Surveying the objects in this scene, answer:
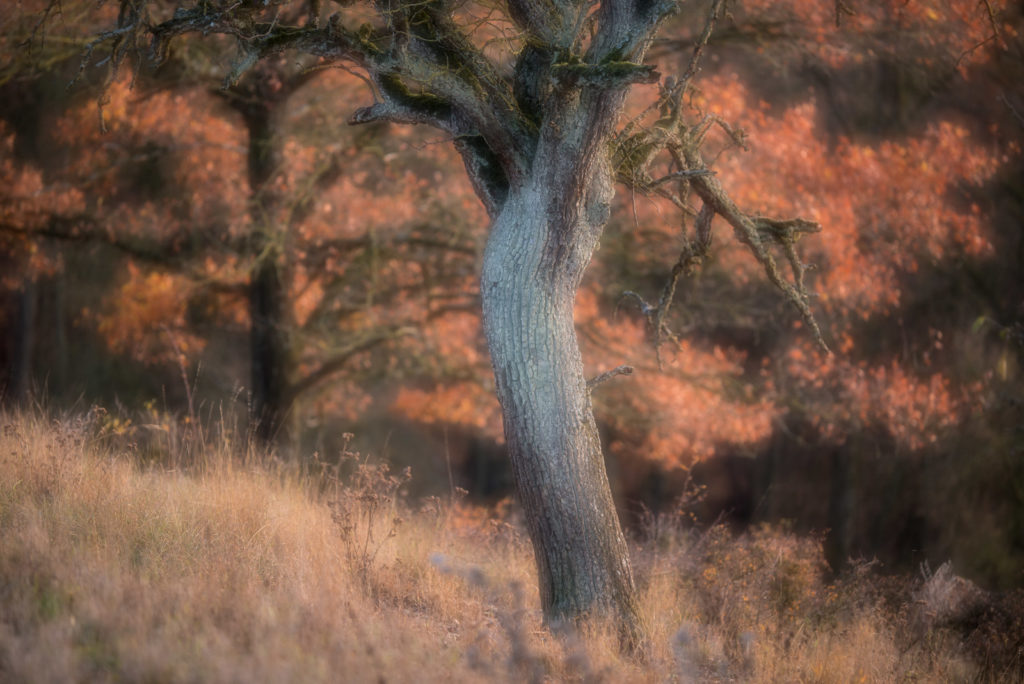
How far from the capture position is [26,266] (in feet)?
45.2

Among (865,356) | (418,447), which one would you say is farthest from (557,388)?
(418,447)

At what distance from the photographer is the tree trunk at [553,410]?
518 centimetres

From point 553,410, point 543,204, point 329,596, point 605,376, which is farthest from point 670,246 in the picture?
point 329,596

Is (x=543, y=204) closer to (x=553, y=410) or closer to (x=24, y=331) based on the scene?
(x=553, y=410)

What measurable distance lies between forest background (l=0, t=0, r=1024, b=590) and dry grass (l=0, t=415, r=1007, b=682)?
15.8 feet

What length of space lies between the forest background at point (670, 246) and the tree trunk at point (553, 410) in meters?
6.30

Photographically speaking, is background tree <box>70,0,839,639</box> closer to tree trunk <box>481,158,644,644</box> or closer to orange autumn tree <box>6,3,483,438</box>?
tree trunk <box>481,158,644,644</box>

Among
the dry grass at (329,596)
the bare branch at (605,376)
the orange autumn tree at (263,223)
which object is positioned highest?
the orange autumn tree at (263,223)

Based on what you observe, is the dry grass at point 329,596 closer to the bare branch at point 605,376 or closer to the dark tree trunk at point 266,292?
the bare branch at point 605,376

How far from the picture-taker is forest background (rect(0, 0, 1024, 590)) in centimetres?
1141

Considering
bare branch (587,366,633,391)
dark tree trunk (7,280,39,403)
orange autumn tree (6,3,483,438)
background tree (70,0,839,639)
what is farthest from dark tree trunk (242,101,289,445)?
dark tree trunk (7,280,39,403)

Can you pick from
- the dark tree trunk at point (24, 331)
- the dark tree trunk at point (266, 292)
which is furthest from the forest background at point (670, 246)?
the dark tree trunk at point (24, 331)

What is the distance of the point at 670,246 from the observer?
39.6ft

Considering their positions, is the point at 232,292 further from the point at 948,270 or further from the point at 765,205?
the point at 948,270
